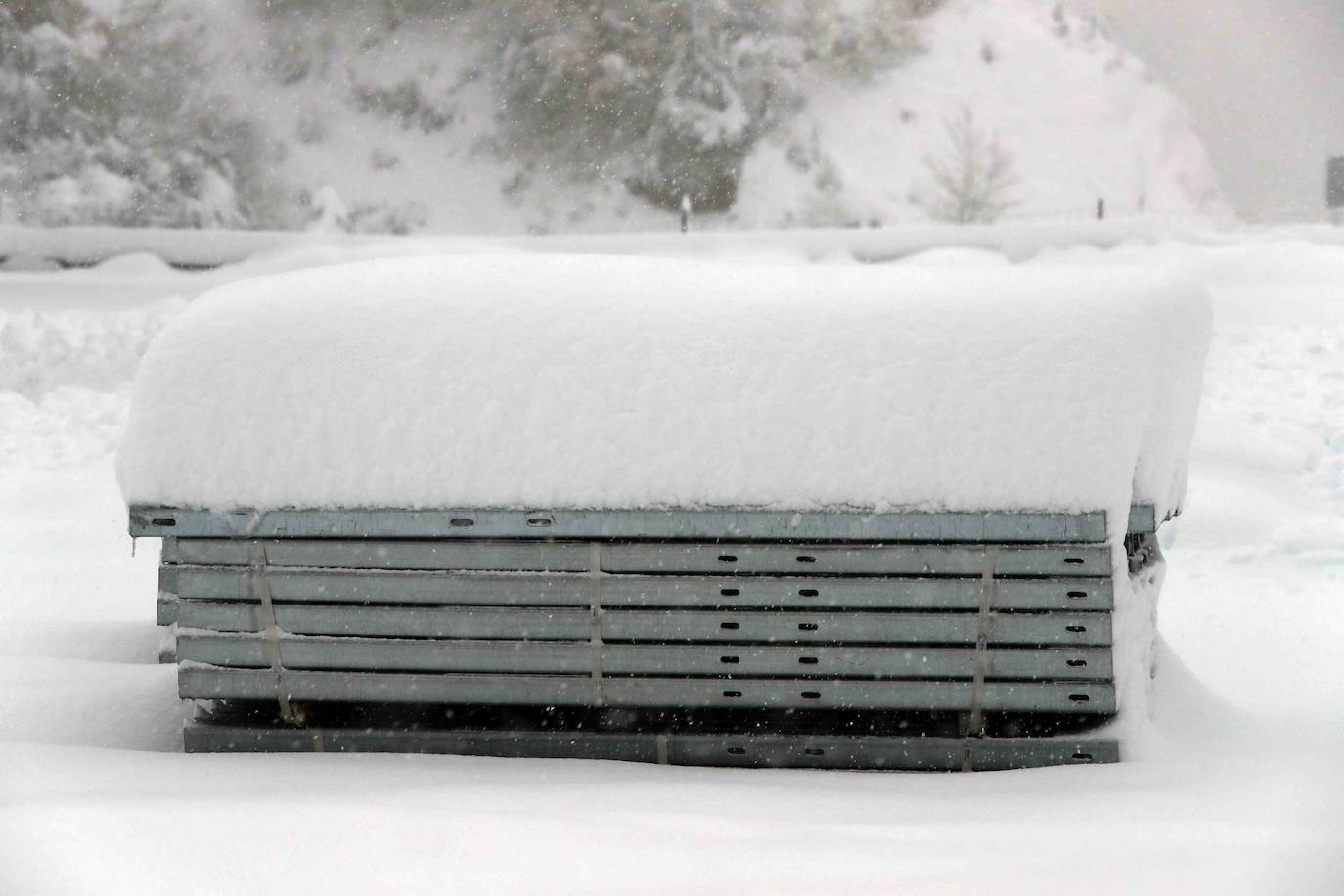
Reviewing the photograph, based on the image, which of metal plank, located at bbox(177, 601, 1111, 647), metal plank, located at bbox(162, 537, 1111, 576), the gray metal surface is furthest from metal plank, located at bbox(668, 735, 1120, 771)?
metal plank, located at bbox(162, 537, 1111, 576)

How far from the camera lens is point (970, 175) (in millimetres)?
34469

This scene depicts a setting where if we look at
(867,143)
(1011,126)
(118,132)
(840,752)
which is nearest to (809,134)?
(867,143)

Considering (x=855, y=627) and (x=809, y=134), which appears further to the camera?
(x=809, y=134)

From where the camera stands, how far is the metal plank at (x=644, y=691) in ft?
15.1

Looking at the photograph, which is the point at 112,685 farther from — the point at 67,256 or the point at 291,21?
the point at 291,21

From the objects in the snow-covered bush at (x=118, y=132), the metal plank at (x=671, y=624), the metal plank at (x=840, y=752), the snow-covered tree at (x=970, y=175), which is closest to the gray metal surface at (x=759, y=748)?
the metal plank at (x=840, y=752)

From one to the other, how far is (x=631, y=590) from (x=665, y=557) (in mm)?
163

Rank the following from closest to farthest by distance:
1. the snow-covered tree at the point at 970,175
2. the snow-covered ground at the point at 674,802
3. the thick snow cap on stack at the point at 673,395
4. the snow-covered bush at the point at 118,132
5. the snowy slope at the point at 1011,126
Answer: the snow-covered ground at the point at 674,802, the thick snow cap on stack at the point at 673,395, the snow-covered bush at the point at 118,132, the snow-covered tree at the point at 970,175, the snowy slope at the point at 1011,126

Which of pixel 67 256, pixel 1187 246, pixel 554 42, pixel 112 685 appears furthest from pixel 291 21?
pixel 112 685

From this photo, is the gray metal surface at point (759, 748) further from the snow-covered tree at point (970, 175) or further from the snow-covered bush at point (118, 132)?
the snow-covered bush at point (118, 132)

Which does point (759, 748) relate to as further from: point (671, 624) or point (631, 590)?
point (631, 590)

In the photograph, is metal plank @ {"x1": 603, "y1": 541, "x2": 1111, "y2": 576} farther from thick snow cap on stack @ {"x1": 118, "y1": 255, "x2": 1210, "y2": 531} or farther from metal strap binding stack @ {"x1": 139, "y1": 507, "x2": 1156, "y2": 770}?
thick snow cap on stack @ {"x1": 118, "y1": 255, "x2": 1210, "y2": 531}

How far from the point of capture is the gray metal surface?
4684 millimetres

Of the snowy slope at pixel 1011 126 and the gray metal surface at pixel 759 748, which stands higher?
the snowy slope at pixel 1011 126
